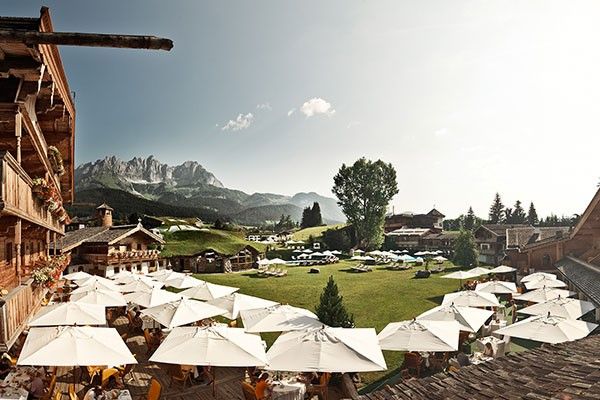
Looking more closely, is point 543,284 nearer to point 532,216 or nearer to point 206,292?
point 206,292

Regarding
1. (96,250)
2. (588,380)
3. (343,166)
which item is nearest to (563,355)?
(588,380)

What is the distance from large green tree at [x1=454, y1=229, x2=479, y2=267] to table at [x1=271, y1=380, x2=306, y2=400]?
46194 millimetres

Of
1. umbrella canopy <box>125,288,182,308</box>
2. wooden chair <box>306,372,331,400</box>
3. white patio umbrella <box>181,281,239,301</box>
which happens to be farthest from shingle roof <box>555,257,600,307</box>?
umbrella canopy <box>125,288,182,308</box>

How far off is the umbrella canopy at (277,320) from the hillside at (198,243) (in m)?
40.3

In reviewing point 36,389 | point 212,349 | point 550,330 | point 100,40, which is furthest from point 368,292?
point 100,40

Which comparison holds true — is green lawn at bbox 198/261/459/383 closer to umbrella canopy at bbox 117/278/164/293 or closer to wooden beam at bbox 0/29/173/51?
umbrella canopy at bbox 117/278/164/293

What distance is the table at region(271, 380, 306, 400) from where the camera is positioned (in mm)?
10289

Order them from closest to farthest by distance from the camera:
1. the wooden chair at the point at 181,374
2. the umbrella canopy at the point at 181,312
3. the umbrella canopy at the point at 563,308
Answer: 1. the wooden chair at the point at 181,374
2. the umbrella canopy at the point at 181,312
3. the umbrella canopy at the point at 563,308

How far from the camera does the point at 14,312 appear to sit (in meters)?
8.66

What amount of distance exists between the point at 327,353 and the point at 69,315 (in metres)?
8.80

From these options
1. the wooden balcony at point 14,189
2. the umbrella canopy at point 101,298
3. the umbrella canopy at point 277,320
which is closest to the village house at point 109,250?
the umbrella canopy at point 101,298

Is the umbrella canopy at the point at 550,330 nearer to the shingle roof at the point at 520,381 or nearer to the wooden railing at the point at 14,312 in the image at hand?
the shingle roof at the point at 520,381

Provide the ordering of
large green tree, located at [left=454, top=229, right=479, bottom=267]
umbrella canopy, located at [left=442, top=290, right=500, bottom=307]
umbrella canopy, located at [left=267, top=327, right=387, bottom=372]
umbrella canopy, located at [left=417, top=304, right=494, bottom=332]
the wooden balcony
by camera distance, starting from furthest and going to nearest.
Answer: large green tree, located at [left=454, top=229, right=479, bottom=267] → umbrella canopy, located at [left=442, top=290, right=500, bottom=307] → umbrella canopy, located at [left=417, top=304, right=494, bottom=332] → umbrella canopy, located at [left=267, top=327, right=387, bottom=372] → the wooden balcony

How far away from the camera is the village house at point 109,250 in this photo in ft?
132
